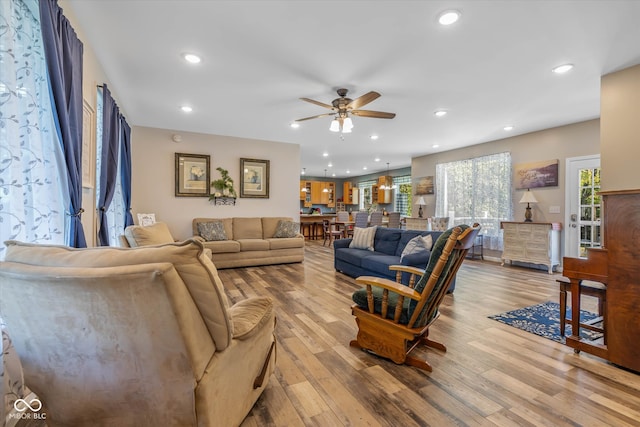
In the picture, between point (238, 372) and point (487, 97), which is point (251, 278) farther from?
point (487, 97)

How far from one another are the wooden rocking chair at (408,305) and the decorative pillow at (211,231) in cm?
386

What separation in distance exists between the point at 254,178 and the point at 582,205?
6.35 metres

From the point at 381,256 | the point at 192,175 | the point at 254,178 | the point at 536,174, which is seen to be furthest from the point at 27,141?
the point at 536,174

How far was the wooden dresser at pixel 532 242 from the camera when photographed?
5164 millimetres

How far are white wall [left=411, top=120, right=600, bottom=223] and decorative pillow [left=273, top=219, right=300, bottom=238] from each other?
466 centimetres

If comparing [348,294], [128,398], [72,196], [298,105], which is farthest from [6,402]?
[298,105]

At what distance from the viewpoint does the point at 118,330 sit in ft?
3.17

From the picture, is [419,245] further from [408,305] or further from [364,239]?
[408,305]

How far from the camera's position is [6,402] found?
135 cm

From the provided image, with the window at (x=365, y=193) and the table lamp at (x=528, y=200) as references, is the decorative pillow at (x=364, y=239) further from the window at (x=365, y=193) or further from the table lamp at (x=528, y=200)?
the window at (x=365, y=193)

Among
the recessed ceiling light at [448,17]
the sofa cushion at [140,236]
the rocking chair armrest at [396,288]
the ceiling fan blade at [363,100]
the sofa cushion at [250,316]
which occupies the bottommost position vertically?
the sofa cushion at [250,316]

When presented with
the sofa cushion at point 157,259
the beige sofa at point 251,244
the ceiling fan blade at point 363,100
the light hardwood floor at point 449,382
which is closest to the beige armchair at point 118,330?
the sofa cushion at point 157,259

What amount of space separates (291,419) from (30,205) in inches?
77.7

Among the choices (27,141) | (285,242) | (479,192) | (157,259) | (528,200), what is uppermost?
(479,192)
